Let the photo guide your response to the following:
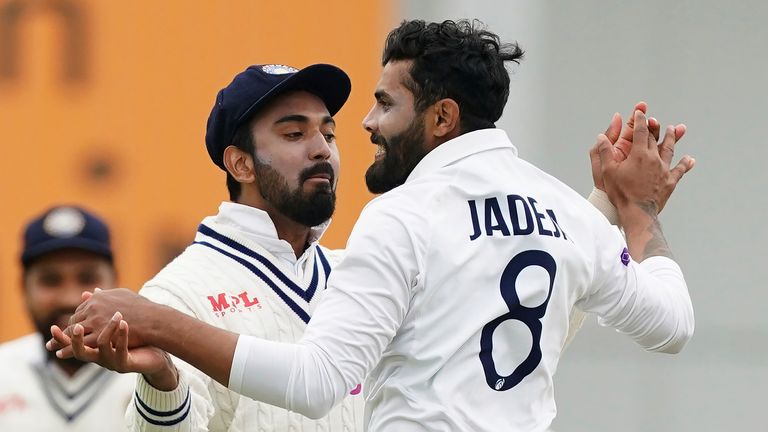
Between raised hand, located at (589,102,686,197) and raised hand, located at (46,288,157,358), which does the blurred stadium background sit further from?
raised hand, located at (46,288,157,358)

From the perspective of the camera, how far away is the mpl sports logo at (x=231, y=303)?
355cm

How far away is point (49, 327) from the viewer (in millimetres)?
4832

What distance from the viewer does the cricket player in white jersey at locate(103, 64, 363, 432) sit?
11.7 ft

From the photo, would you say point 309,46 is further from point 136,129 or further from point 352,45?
point 136,129

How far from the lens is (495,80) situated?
10.5 feet

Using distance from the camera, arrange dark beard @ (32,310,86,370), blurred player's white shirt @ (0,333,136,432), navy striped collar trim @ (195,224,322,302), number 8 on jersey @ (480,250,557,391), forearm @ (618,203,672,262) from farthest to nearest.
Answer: dark beard @ (32,310,86,370) < blurred player's white shirt @ (0,333,136,432) < navy striped collar trim @ (195,224,322,302) < forearm @ (618,203,672,262) < number 8 on jersey @ (480,250,557,391)

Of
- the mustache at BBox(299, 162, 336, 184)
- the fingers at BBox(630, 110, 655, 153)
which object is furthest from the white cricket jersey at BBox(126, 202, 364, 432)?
the fingers at BBox(630, 110, 655, 153)

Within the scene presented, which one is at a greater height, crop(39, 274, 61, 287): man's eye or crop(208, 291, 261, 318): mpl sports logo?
crop(208, 291, 261, 318): mpl sports logo

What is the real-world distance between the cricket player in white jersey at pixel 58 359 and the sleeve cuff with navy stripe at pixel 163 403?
141cm

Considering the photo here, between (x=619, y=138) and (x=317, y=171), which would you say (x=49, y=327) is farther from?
(x=619, y=138)

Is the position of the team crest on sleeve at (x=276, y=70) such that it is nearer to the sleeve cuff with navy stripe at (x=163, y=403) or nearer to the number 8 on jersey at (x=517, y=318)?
the sleeve cuff with navy stripe at (x=163, y=403)

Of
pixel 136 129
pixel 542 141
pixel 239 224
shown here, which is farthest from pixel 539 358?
pixel 542 141

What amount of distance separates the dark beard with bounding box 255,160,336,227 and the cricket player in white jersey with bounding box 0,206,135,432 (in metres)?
1.19

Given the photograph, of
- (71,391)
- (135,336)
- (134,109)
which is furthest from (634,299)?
(134,109)
